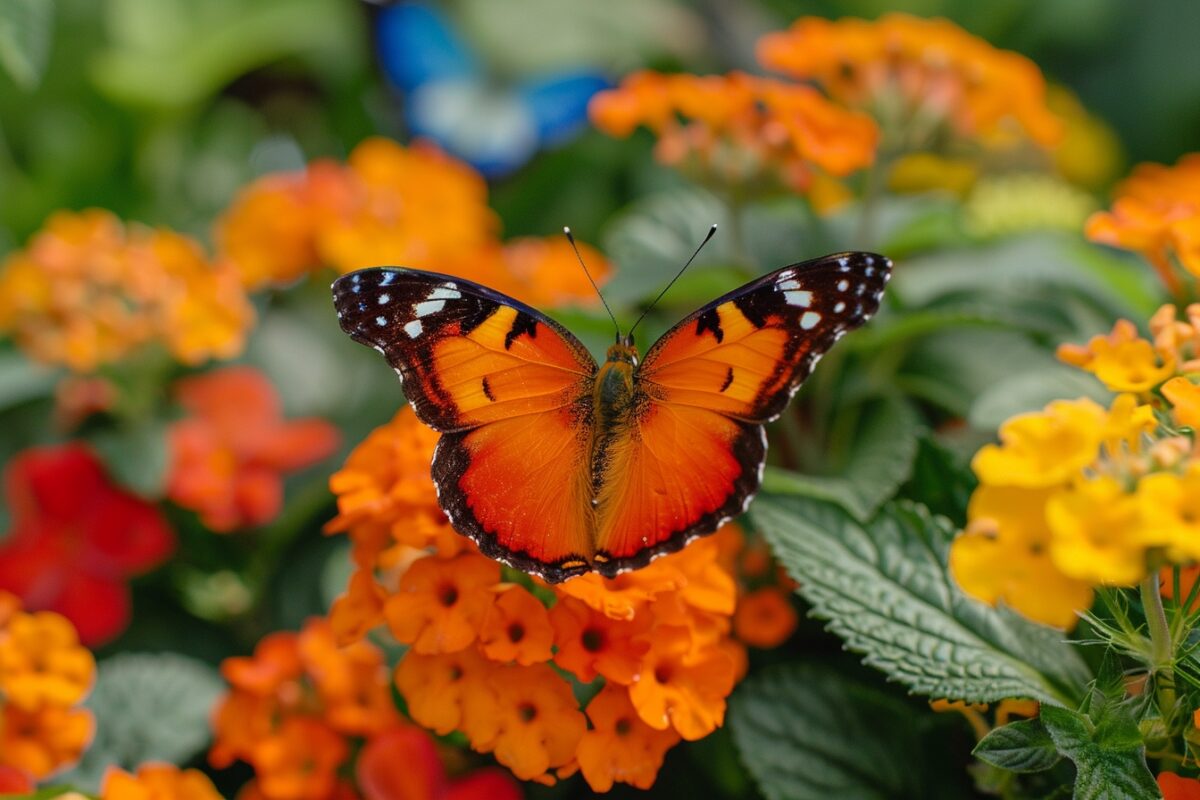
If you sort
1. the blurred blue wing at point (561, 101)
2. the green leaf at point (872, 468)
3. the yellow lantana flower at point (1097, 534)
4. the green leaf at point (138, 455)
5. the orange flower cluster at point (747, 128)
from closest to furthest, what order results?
1. the yellow lantana flower at point (1097, 534)
2. the green leaf at point (872, 468)
3. the orange flower cluster at point (747, 128)
4. the green leaf at point (138, 455)
5. the blurred blue wing at point (561, 101)

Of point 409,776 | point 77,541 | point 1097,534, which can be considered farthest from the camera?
point 77,541

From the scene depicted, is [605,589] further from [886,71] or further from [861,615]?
[886,71]

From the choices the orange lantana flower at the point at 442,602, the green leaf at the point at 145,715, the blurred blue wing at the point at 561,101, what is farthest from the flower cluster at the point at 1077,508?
the blurred blue wing at the point at 561,101

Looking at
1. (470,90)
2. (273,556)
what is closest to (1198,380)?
(273,556)

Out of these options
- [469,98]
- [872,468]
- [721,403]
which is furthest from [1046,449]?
[469,98]

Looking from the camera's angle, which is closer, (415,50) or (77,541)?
(77,541)

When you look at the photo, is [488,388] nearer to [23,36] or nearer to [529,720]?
[529,720]

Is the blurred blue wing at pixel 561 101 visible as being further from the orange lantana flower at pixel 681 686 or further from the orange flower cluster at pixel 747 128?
the orange lantana flower at pixel 681 686
